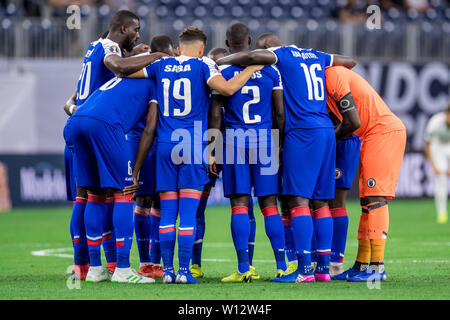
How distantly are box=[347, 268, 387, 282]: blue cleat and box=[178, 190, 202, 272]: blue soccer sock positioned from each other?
5.12 feet

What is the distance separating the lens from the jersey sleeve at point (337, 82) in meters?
7.68

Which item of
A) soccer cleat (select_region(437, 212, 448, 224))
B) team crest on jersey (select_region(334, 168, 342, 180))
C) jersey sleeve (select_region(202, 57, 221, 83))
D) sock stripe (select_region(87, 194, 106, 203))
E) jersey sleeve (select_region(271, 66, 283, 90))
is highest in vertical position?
jersey sleeve (select_region(202, 57, 221, 83))

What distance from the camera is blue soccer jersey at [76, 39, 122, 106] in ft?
25.9

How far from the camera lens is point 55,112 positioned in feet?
68.1

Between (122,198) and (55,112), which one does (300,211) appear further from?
(55,112)

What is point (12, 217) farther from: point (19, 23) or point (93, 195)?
point (93, 195)

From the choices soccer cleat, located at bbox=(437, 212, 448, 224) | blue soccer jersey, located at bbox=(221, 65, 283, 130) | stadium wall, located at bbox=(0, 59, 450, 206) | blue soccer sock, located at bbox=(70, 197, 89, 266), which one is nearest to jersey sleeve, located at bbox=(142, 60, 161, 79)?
blue soccer jersey, located at bbox=(221, 65, 283, 130)

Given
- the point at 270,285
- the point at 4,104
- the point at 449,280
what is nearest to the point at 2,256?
the point at 270,285

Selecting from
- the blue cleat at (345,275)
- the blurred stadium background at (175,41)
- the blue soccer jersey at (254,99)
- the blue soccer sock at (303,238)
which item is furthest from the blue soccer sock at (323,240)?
the blurred stadium background at (175,41)

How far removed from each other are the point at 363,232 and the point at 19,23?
48.3 feet

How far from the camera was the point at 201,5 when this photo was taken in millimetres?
22531

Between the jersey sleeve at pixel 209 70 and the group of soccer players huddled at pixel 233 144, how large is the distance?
0.01 m

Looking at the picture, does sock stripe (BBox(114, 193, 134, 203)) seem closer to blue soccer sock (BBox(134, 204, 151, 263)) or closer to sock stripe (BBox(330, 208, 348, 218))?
blue soccer sock (BBox(134, 204, 151, 263))

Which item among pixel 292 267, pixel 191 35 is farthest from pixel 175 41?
pixel 292 267
